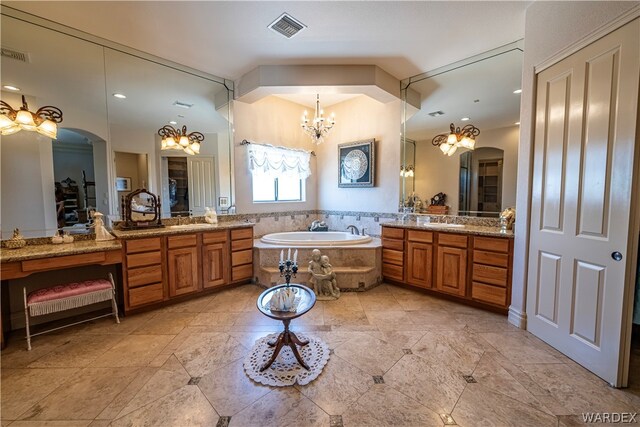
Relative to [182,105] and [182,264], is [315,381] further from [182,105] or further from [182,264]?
[182,105]

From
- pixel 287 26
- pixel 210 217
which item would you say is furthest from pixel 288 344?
pixel 287 26

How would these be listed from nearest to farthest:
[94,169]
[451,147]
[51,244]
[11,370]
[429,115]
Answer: [11,370] → [51,244] → [94,169] → [451,147] → [429,115]

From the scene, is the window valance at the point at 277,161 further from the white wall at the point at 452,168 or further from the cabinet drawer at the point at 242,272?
the white wall at the point at 452,168

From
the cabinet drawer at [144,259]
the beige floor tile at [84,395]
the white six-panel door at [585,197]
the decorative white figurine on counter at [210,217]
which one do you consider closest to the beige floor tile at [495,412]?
the white six-panel door at [585,197]

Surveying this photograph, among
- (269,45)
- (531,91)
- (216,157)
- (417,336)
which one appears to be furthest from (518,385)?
(216,157)

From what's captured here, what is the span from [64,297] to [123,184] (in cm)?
137

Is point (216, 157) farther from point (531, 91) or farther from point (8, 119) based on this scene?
point (531, 91)

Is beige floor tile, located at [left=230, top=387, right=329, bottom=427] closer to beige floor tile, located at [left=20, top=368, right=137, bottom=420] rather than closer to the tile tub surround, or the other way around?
beige floor tile, located at [left=20, top=368, right=137, bottom=420]

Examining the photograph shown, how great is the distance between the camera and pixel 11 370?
1.84 meters

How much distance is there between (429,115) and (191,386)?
13.6 feet

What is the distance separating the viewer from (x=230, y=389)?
1.65 metres

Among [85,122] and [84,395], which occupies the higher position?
[85,122]

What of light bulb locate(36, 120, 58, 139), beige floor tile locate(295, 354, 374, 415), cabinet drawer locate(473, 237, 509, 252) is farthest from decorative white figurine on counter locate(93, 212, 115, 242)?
cabinet drawer locate(473, 237, 509, 252)

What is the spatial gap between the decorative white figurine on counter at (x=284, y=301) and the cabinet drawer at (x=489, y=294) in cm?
212
